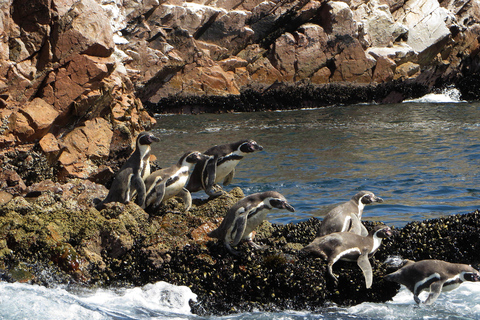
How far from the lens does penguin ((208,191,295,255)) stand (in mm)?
6945

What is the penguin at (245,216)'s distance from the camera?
6.95m

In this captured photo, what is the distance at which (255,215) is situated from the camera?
23.3 feet

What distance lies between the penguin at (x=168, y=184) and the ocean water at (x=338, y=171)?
1454mm

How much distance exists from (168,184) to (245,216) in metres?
1.54

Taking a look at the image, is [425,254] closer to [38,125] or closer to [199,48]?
[38,125]

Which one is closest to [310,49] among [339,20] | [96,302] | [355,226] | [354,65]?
[339,20]

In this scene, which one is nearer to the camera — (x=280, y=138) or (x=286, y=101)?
(x=280, y=138)

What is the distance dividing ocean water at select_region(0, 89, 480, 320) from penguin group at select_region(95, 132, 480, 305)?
0.47 m

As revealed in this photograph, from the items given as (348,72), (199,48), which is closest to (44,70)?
(199,48)

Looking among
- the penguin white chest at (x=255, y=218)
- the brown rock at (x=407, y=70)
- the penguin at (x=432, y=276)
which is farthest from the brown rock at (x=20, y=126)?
the brown rock at (x=407, y=70)

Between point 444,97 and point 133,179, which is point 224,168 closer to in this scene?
point 133,179

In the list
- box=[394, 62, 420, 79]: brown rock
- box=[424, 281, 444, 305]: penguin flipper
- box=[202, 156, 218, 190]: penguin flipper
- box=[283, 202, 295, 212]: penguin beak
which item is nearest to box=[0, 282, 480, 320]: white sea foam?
box=[424, 281, 444, 305]: penguin flipper

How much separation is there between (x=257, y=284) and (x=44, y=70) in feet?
25.1

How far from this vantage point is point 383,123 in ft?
81.9
